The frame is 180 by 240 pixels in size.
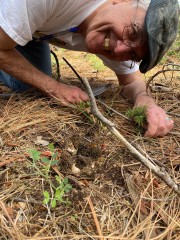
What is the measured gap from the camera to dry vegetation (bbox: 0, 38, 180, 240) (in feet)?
3.74

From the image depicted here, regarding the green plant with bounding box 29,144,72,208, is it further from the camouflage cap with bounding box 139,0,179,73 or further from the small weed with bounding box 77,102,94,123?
the camouflage cap with bounding box 139,0,179,73

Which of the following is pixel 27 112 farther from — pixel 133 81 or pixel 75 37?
pixel 133 81

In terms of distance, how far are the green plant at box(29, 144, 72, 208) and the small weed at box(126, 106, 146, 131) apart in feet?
1.85

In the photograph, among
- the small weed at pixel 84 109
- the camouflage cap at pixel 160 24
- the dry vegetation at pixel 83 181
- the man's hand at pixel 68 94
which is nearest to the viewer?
the dry vegetation at pixel 83 181

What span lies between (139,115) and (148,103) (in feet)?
0.67

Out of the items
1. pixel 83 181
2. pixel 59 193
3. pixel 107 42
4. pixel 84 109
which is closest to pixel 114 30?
pixel 107 42

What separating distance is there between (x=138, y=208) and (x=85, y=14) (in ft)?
4.14

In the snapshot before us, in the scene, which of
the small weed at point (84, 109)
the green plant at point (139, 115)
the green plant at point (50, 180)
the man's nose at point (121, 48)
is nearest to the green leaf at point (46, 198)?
the green plant at point (50, 180)

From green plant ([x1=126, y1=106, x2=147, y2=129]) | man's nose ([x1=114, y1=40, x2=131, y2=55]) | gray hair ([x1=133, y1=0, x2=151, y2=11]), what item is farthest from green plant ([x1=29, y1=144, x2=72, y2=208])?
gray hair ([x1=133, y1=0, x2=151, y2=11])

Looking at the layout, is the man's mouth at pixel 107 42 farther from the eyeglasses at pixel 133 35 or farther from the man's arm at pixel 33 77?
the man's arm at pixel 33 77

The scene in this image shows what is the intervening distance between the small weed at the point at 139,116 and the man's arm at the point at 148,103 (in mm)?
31

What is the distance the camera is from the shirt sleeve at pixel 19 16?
5.55 feet

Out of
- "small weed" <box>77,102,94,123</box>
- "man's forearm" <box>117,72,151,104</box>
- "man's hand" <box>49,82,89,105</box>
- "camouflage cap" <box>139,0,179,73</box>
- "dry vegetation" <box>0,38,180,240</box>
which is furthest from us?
"man's forearm" <box>117,72,151,104</box>

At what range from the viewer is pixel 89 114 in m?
1.79
